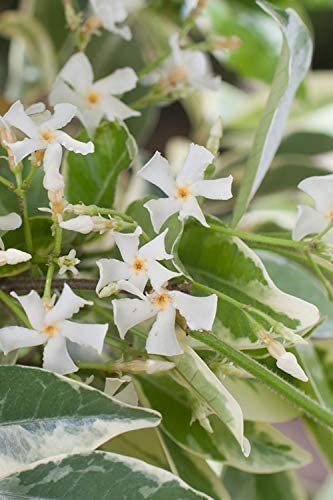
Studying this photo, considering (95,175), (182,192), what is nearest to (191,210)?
(182,192)

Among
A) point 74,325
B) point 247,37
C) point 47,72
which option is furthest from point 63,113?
point 247,37

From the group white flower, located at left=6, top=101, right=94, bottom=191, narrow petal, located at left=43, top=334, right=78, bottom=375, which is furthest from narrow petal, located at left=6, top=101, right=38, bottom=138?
narrow petal, located at left=43, top=334, right=78, bottom=375

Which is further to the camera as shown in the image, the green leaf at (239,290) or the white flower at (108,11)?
the white flower at (108,11)

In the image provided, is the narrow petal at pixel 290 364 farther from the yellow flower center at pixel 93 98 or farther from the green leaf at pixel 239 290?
the yellow flower center at pixel 93 98

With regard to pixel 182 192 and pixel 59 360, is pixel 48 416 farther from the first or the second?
pixel 182 192

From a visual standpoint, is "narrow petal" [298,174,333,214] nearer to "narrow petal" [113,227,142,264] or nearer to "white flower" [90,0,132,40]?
"narrow petal" [113,227,142,264]

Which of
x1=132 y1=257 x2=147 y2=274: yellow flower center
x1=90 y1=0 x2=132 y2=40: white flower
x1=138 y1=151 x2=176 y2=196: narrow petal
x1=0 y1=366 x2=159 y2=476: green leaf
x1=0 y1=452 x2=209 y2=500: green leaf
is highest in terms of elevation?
x1=90 y1=0 x2=132 y2=40: white flower

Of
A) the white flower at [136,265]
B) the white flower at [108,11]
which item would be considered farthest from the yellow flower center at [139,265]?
the white flower at [108,11]

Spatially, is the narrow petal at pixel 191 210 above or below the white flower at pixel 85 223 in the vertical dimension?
above
